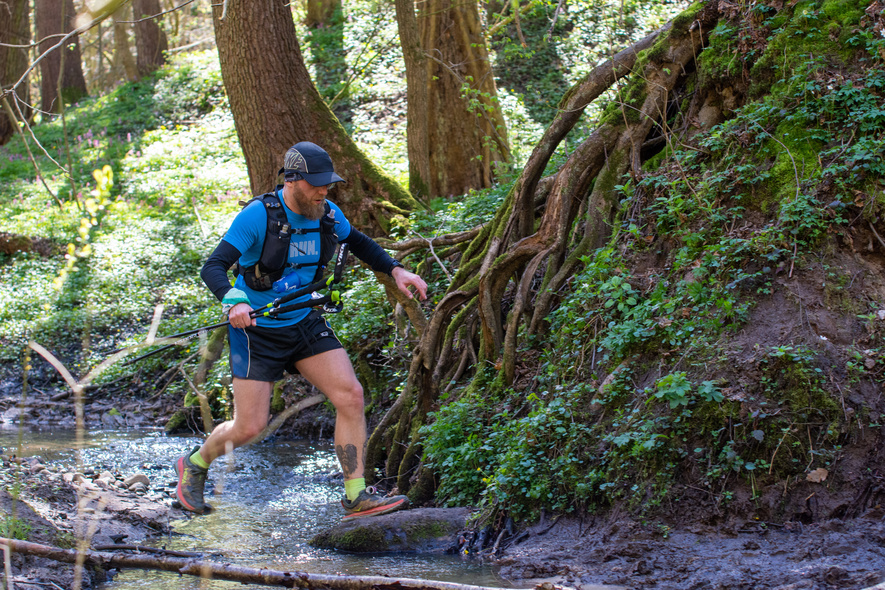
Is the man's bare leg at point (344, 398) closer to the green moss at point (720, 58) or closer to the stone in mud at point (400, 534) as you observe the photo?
the stone in mud at point (400, 534)

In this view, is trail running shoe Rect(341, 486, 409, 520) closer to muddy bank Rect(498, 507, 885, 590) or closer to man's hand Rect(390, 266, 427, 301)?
muddy bank Rect(498, 507, 885, 590)

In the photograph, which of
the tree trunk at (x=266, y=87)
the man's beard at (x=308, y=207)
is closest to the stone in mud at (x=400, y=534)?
the man's beard at (x=308, y=207)

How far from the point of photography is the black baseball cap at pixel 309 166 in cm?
448

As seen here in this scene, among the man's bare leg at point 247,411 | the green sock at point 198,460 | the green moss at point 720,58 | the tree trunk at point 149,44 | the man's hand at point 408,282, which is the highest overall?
the tree trunk at point 149,44

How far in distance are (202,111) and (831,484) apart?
18879 millimetres

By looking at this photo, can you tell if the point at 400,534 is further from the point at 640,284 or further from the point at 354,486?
the point at 640,284

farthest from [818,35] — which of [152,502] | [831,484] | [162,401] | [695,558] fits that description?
[162,401]

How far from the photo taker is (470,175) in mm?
11625

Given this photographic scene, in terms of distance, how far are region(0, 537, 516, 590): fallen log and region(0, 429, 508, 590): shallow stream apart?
0.14 metres

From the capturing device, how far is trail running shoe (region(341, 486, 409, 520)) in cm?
471

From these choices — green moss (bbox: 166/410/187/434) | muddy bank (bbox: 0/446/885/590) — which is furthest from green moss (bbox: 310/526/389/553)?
green moss (bbox: 166/410/187/434)

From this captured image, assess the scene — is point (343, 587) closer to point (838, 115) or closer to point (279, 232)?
point (279, 232)

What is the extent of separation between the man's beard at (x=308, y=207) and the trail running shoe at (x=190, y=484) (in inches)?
69.5

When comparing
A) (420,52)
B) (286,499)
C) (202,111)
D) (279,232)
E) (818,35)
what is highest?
(202,111)
